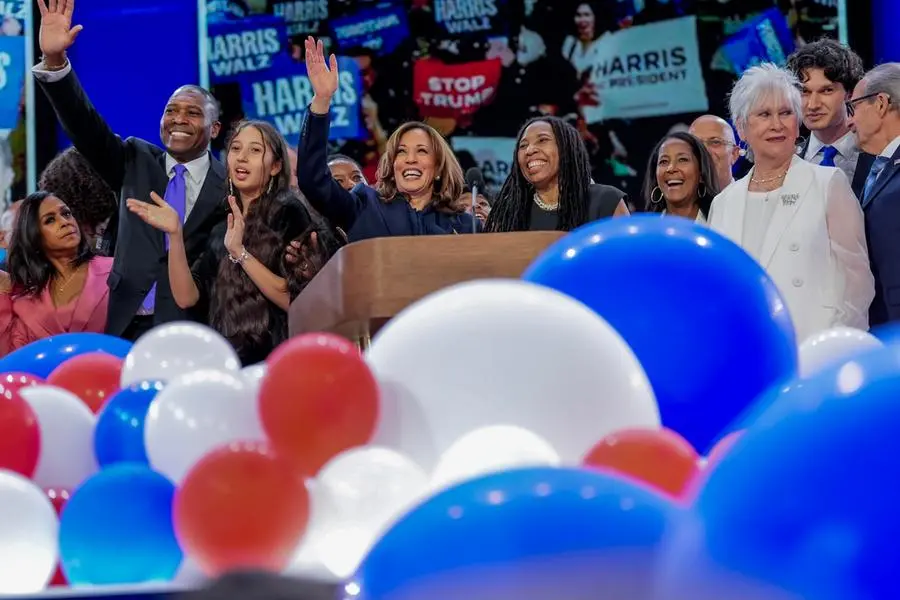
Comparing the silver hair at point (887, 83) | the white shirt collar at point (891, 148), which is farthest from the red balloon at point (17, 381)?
the silver hair at point (887, 83)

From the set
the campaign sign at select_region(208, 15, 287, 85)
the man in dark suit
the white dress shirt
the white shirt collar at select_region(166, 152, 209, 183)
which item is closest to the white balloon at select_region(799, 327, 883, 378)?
the white dress shirt

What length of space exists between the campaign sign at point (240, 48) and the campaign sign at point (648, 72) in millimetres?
1569

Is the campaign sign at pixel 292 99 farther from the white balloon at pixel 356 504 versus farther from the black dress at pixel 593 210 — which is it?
the white balloon at pixel 356 504

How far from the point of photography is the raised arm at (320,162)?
350 centimetres

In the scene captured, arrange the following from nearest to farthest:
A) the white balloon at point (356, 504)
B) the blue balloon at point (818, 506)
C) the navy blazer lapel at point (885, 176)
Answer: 1. the blue balloon at point (818, 506)
2. the white balloon at point (356, 504)
3. the navy blazer lapel at point (885, 176)

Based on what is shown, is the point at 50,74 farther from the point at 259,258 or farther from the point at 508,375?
the point at 508,375

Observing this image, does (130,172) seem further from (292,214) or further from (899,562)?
(899,562)

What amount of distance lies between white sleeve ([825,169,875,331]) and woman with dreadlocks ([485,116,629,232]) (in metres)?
0.57

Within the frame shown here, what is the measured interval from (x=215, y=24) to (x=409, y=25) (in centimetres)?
96

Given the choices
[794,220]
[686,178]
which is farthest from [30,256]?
[794,220]

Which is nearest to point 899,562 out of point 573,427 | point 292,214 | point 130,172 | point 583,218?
point 573,427

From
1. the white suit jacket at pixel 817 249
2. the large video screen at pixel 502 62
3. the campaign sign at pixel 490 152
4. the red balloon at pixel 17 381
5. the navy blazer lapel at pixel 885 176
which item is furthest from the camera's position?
the campaign sign at pixel 490 152

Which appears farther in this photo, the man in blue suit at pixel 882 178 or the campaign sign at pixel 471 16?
the campaign sign at pixel 471 16

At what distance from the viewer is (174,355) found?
223cm
